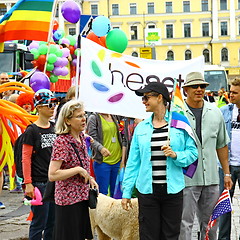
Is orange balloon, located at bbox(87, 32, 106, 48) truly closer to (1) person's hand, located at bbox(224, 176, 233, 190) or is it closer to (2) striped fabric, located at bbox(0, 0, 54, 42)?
(2) striped fabric, located at bbox(0, 0, 54, 42)

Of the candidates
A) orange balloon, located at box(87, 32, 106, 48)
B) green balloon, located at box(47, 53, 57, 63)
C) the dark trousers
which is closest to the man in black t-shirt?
the dark trousers

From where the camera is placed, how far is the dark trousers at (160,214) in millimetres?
4730

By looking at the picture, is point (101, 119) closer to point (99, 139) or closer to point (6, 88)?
point (99, 139)

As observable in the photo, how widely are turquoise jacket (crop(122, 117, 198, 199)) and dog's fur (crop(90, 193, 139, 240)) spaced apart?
602mm

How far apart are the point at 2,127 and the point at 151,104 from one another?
2.73m

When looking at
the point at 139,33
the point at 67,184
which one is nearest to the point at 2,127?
the point at 67,184

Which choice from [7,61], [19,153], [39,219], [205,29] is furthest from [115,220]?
[205,29]

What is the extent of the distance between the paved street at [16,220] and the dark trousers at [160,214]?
5.38 ft

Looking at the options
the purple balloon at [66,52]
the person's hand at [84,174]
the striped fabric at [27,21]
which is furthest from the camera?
the purple balloon at [66,52]

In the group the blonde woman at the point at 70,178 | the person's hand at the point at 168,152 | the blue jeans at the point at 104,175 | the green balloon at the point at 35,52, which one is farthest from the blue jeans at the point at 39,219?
the green balloon at the point at 35,52

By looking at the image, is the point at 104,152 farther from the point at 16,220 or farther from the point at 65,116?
the point at 65,116

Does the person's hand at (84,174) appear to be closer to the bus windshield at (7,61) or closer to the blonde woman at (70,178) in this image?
the blonde woman at (70,178)

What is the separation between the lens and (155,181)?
473 centimetres

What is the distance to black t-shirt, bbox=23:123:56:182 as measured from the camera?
5.30 meters
